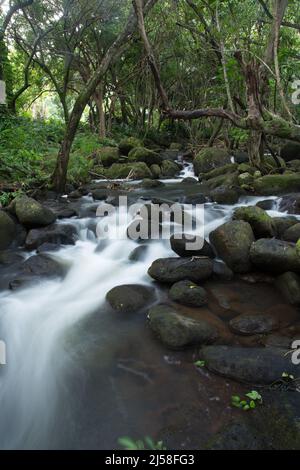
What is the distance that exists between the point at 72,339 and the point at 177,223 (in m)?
3.64

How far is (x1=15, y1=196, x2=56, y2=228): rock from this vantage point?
667cm

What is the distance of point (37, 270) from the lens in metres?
5.63

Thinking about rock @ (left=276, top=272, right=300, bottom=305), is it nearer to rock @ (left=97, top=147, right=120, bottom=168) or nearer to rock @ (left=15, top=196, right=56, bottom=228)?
rock @ (left=15, top=196, right=56, bottom=228)

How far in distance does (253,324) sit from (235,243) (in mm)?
1538

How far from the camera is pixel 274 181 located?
29.6 feet

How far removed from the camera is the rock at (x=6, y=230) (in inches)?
249

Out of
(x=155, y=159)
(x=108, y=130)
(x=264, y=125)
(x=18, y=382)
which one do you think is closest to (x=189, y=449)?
(x=18, y=382)

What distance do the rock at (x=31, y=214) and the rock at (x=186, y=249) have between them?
2.65 m

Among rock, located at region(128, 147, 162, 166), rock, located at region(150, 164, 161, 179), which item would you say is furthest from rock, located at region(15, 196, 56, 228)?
rock, located at region(128, 147, 162, 166)

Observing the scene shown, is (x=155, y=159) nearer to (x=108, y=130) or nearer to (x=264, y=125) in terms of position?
(x=108, y=130)

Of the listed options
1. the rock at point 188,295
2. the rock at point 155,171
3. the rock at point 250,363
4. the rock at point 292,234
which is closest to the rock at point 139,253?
the rock at point 188,295

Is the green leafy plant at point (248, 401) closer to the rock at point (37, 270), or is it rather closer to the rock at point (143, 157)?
the rock at point (37, 270)

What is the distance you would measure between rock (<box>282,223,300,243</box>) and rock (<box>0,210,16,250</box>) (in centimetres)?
474
